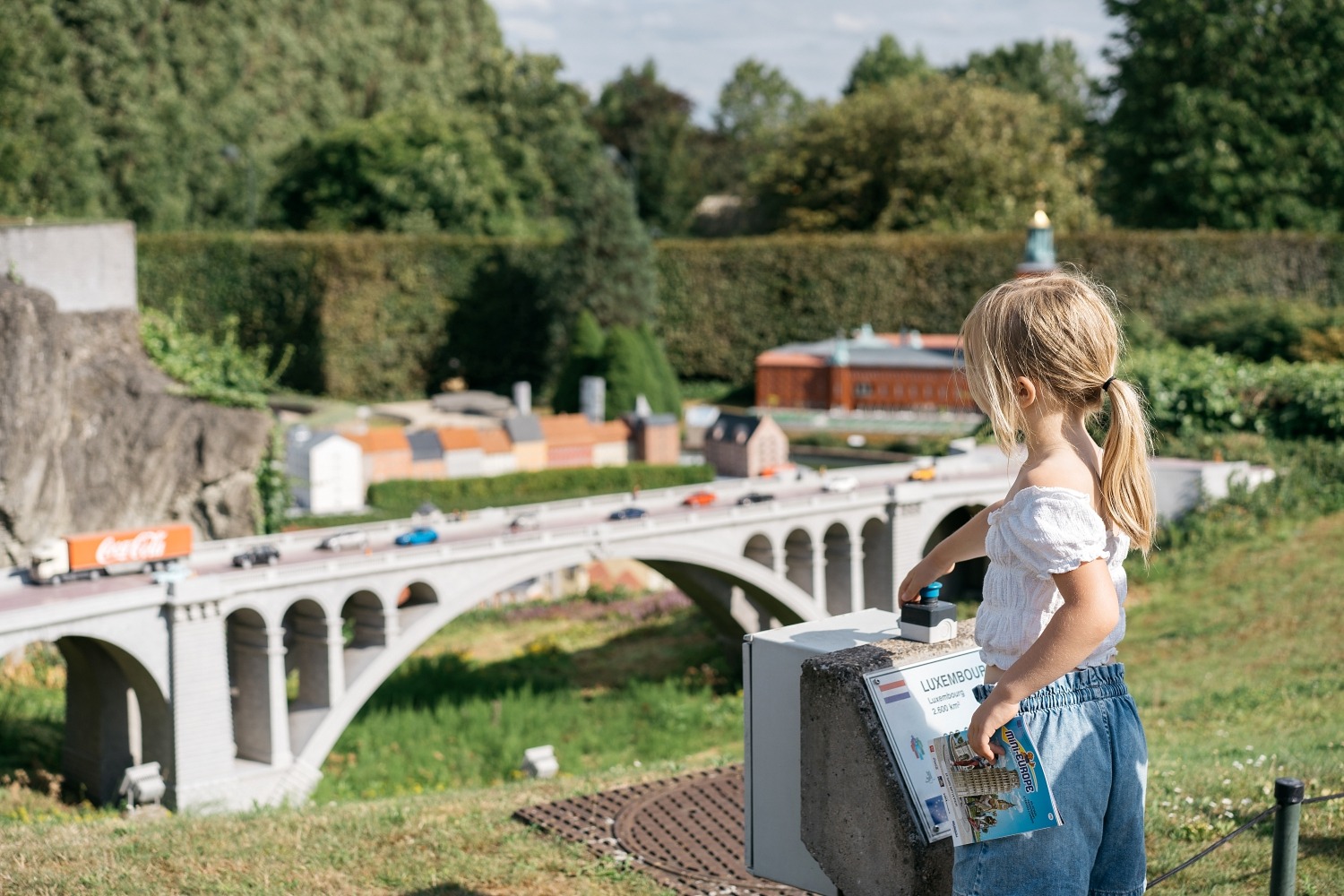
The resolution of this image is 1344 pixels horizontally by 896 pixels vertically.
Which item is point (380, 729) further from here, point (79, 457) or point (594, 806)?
point (594, 806)

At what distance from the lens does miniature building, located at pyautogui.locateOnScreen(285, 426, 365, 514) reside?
3805cm

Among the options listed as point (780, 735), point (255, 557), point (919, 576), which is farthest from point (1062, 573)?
point (255, 557)

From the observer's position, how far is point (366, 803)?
13547mm

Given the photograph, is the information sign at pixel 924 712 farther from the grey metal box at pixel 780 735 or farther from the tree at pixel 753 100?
the tree at pixel 753 100

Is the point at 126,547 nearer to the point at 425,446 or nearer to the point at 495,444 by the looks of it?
the point at 425,446

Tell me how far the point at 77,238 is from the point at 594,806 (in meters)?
28.9

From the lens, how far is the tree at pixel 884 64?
90.8m

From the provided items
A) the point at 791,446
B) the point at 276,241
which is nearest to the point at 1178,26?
the point at 791,446

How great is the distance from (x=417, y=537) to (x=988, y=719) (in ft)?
77.6

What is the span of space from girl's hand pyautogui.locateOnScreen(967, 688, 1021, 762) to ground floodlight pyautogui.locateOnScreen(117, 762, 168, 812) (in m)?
20.0

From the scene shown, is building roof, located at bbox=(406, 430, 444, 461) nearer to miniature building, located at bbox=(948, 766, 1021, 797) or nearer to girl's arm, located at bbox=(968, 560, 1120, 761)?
miniature building, located at bbox=(948, 766, 1021, 797)

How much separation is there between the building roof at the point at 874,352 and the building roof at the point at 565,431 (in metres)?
11.5

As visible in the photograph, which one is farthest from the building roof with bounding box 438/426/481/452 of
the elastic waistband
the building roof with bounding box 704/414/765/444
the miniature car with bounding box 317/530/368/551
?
the elastic waistband

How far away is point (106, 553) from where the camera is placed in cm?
2394
